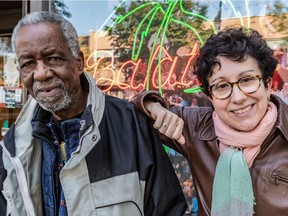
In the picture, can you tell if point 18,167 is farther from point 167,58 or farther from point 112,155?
point 167,58

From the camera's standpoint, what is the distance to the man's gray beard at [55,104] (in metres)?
1.59

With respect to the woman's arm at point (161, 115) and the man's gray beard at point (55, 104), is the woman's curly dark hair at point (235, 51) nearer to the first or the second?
the woman's arm at point (161, 115)

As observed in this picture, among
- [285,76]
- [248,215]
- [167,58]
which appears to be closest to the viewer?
[248,215]

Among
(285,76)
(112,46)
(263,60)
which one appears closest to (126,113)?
(263,60)

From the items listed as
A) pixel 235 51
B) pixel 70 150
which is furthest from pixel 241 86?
pixel 70 150

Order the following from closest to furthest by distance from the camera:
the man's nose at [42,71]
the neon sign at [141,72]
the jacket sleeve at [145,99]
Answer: the man's nose at [42,71], the jacket sleeve at [145,99], the neon sign at [141,72]

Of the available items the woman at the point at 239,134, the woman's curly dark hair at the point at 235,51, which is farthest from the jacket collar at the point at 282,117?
the woman's curly dark hair at the point at 235,51

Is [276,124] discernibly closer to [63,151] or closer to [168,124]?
[168,124]

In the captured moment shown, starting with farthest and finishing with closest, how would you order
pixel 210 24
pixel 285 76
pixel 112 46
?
pixel 112 46
pixel 210 24
pixel 285 76

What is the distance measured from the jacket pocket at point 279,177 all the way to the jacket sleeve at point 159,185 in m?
0.46

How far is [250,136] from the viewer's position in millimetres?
1406

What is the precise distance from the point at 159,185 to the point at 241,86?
21.4 inches

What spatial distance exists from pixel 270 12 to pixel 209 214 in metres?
1.75

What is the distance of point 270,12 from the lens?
267 centimetres
